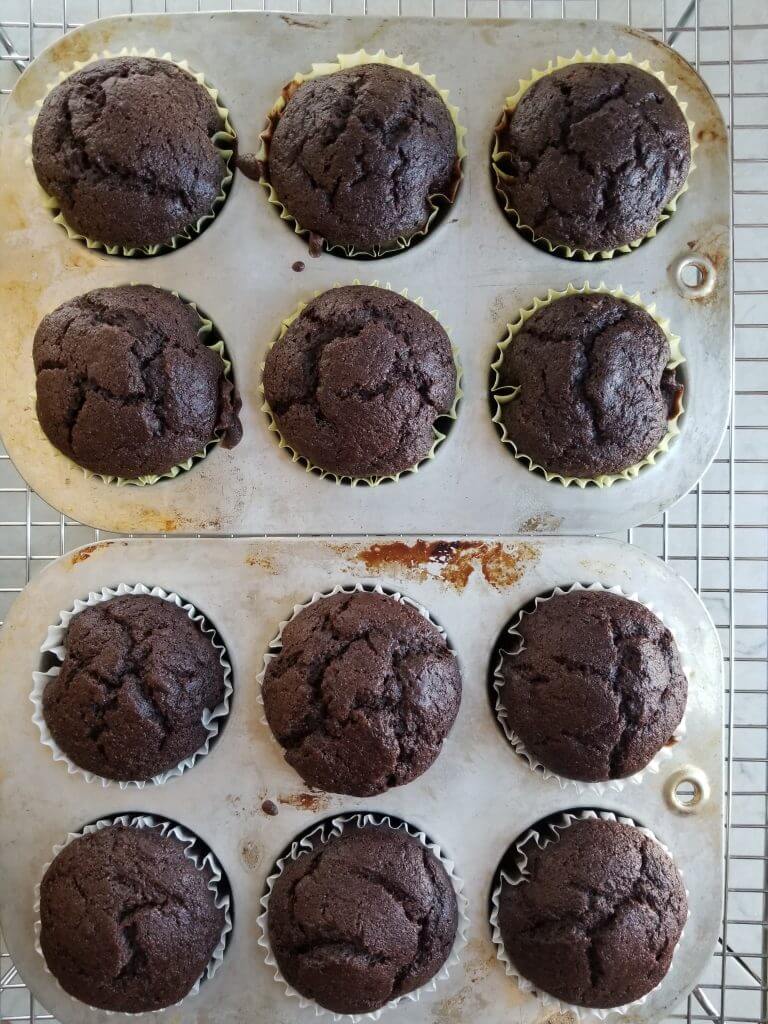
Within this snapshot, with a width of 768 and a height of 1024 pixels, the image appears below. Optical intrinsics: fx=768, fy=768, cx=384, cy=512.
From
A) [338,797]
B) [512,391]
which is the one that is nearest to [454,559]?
[512,391]

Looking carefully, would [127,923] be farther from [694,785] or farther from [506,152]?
[506,152]

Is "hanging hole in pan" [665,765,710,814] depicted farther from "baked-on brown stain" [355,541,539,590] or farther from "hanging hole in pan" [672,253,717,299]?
"hanging hole in pan" [672,253,717,299]

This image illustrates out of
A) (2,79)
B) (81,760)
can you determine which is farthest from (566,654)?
(2,79)

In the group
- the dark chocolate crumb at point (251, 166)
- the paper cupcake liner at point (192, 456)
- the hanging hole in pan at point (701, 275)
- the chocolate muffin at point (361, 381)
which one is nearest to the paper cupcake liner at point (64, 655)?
the paper cupcake liner at point (192, 456)

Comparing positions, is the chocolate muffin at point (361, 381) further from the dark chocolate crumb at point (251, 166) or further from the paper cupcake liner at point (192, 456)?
the dark chocolate crumb at point (251, 166)

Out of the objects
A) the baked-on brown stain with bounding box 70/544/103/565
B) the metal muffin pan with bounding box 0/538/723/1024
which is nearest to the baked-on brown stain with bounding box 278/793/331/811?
the metal muffin pan with bounding box 0/538/723/1024

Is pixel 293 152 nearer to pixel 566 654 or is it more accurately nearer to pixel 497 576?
pixel 497 576
